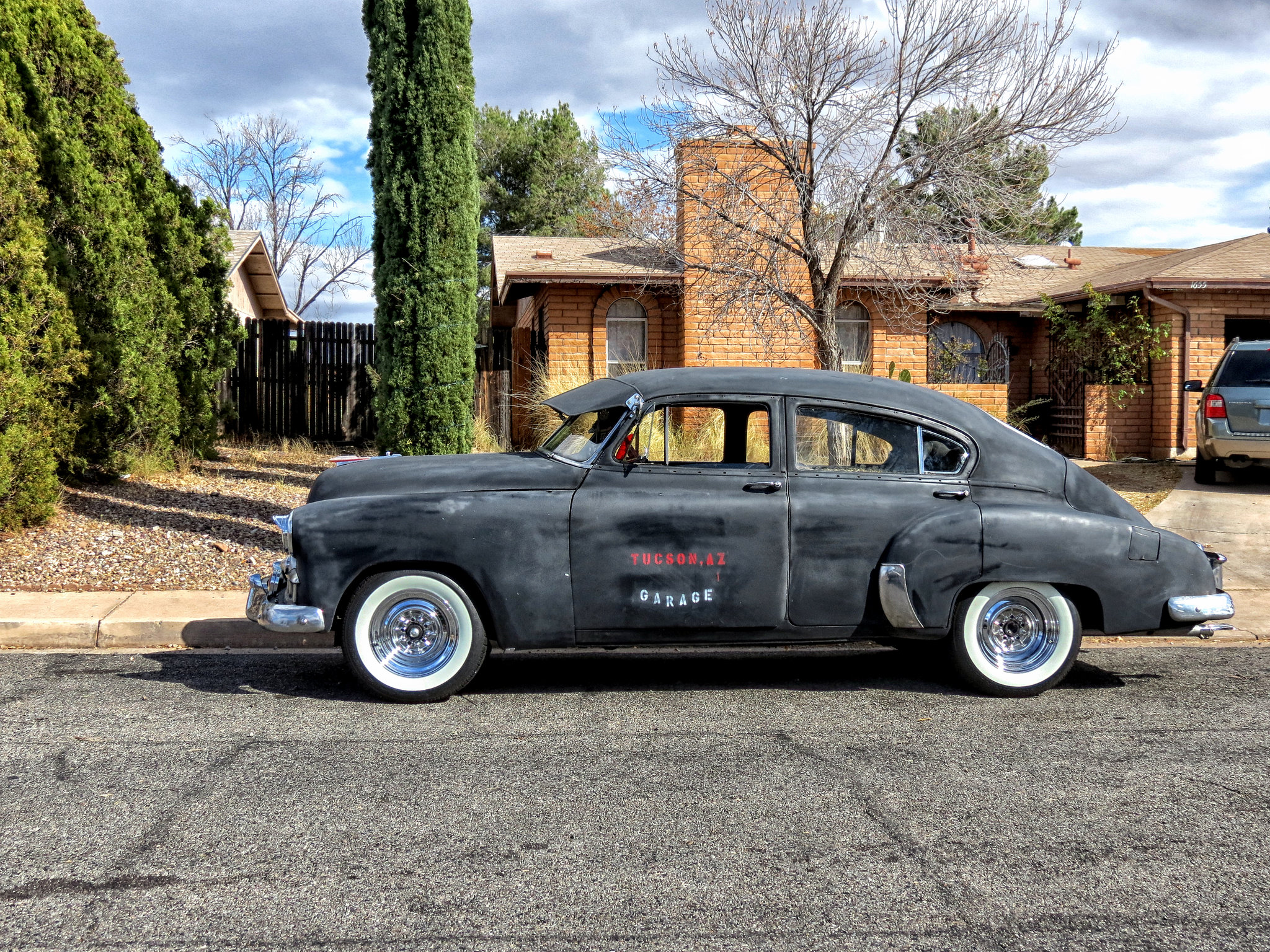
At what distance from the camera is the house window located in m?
20.0

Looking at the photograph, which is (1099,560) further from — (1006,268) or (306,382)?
(306,382)

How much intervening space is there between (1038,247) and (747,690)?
23749 mm

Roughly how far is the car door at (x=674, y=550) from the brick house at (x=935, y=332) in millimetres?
9219

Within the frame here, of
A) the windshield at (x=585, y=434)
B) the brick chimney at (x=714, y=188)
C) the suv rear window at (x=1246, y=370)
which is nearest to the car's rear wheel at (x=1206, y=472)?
the suv rear window at (x=1246, y=370)

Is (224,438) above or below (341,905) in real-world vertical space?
above

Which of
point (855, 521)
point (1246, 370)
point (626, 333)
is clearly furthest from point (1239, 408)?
point (626, 333)

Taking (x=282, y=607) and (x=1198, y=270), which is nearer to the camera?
(x=282, y=607)

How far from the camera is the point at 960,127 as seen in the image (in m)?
12.4

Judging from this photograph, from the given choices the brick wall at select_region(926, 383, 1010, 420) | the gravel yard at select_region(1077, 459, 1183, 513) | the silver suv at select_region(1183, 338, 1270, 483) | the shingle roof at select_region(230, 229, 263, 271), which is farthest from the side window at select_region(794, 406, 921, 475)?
the shingle roof at select_region(230, 229, 263, 271)

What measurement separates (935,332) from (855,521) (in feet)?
55.5

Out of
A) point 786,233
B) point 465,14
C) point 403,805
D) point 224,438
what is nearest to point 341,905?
point 403,805

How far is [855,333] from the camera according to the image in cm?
2020

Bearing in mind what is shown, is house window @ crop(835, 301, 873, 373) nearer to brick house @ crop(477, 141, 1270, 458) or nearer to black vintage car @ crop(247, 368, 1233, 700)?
brick house @ crop(477, 141, 1270, 458)

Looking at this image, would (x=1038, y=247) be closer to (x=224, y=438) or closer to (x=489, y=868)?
(x=224, y=438)
